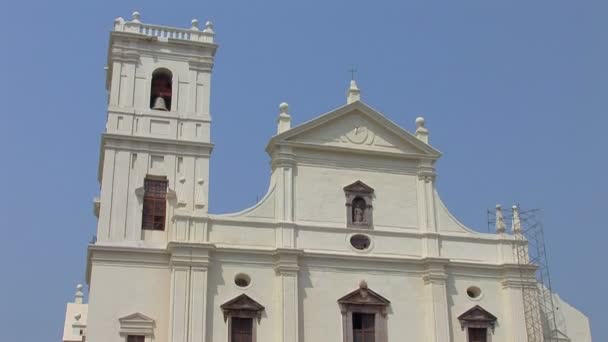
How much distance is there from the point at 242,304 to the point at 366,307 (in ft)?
13.5

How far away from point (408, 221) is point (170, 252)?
8.28 metres

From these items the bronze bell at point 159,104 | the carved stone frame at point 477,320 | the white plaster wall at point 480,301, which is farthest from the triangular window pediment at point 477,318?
the bronze bell at point 159,104

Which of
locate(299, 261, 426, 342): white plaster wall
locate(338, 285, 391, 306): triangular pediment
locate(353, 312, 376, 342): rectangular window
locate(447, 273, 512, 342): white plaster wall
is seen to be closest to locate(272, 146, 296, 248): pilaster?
locate(299, 261, 426, 342): white plaster wall

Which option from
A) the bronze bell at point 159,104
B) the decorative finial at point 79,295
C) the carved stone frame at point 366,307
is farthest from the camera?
the decorative finial at point 79,295

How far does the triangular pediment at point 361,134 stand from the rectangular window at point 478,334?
6220mm

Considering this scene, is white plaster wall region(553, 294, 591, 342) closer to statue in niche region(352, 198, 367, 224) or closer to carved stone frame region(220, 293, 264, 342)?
statue in niche region(352, 198, 367, 224)

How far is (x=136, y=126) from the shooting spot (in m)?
28.1

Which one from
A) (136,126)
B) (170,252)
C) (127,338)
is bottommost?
(127,338)

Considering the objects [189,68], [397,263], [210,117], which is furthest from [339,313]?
[189,68]

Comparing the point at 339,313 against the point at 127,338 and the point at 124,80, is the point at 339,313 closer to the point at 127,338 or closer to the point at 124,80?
the point at 127,338

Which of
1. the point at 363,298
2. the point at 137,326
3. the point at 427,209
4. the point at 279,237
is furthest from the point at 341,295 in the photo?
the point at 137,326

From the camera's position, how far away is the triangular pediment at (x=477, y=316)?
91.4 ft

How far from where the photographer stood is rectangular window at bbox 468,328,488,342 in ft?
91.5

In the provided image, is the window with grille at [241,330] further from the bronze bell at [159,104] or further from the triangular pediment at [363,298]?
the bronze bell at [159,104]
